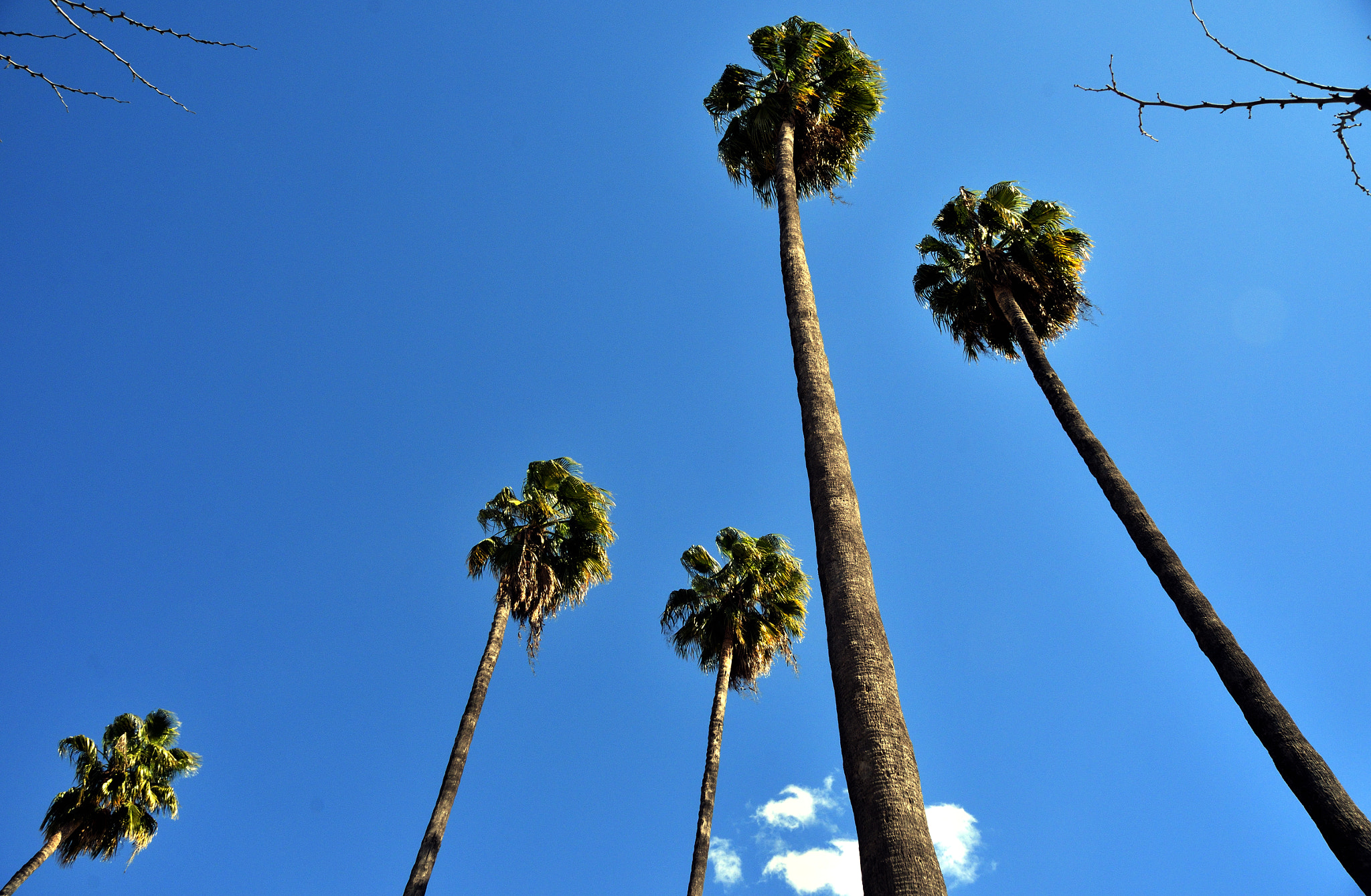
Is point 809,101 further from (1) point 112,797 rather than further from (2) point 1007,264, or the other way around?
(1) point 112,797

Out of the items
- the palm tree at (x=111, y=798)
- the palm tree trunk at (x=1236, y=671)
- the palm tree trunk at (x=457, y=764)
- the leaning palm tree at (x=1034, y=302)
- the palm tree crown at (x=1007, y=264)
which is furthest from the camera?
the palm tree at (x=111, y=798)

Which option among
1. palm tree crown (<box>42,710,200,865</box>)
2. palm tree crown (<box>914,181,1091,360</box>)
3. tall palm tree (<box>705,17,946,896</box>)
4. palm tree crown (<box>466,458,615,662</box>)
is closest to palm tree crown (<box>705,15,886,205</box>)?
tall palm tree (<box>705,17,946,896</box>)

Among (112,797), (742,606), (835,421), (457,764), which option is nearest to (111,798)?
(112,797)

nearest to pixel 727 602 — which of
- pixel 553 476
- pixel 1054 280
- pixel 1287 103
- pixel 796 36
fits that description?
pixel 553 476

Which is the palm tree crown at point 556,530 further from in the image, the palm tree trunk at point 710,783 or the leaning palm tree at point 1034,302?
the leaning palm tree at point 1034,302

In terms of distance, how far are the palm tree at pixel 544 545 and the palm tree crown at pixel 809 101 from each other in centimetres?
846

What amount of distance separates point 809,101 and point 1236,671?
10604 millimetres

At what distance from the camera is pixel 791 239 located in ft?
28.9

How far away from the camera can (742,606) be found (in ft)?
60.3

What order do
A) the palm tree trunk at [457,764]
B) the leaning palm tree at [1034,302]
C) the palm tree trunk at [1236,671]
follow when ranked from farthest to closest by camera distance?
the palm tree trunk at [457,764]
the leaning palm tree at [1034,302]
the palm tree trunk at [1236,671]

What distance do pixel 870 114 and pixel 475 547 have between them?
12.4m

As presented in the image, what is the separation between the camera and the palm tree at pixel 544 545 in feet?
53.7

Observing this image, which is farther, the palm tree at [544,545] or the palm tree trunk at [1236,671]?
the palm tree at [544,545]

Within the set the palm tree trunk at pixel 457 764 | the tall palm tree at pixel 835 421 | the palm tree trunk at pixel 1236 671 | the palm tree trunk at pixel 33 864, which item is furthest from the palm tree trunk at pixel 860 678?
the palm tree trunk at pixel 33 864
